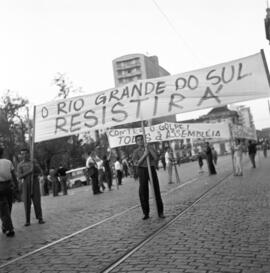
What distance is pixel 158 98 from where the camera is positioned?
9.64 meters

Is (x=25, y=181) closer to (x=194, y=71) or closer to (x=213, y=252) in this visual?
(x=194, y=71)

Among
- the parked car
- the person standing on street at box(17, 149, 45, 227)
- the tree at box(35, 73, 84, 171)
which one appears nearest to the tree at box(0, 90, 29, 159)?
the tree at box(35, 73, 84, 171)

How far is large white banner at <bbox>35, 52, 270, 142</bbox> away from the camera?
9.02 m

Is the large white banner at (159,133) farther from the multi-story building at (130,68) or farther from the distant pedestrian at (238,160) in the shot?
the multi-story building at (130,68)

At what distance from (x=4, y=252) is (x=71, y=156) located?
55.1 meters

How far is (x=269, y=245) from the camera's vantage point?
233 inches

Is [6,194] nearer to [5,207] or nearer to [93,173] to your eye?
[5,207]

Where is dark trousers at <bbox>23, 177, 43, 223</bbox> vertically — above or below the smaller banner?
below

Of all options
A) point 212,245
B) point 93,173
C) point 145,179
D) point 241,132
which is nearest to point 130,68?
point 241,132

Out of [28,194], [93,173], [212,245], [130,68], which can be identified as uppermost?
[130,68]

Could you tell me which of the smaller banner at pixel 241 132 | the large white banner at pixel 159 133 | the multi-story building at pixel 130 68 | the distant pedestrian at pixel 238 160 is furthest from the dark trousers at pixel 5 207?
the multi-story building at pixel 130 68

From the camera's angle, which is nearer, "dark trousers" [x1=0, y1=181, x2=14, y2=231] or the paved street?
the paved street

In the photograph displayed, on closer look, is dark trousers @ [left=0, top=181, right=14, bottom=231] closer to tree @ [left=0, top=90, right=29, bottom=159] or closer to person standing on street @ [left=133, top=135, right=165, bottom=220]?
person standing on street @ [left=133, top=135, right=165, bottom=220]

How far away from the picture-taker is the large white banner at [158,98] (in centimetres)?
902
